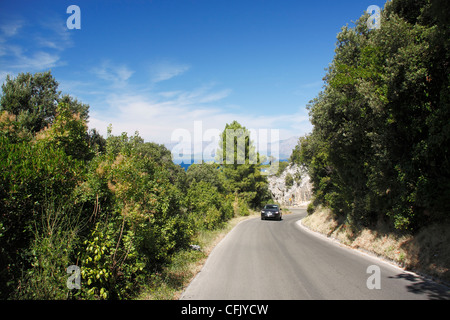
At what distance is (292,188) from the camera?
7794cm

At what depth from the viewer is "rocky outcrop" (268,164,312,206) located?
69.8 m

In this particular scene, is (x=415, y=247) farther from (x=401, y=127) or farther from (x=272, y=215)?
(x=272, y=215)

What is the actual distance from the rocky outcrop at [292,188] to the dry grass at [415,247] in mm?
51184

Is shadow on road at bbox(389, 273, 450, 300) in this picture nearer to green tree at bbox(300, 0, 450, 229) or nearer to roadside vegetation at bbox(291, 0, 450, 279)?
roadside vegetation at bbox(291, 0, 450, 279)

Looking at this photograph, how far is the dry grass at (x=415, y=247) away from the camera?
688 centimetres

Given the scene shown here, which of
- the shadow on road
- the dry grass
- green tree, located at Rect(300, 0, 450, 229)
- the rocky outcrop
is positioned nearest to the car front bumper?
green tree, located at Rect(300, 0, 450, 229)

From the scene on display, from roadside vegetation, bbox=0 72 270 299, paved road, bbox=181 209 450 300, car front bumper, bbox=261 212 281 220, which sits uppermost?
roadside vegetation, bbox=0 72 270 299

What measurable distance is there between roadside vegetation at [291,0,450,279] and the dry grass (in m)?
0.03

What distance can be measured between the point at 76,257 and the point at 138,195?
4.98 ft

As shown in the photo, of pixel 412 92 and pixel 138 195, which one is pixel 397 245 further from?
pixel 138 195

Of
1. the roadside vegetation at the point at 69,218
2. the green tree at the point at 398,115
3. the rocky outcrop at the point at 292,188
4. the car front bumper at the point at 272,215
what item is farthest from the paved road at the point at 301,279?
the rocky outcrop at the point at 292,188

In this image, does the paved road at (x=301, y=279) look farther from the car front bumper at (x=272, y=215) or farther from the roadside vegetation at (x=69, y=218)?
the car front bumper at (x=272, y=215)

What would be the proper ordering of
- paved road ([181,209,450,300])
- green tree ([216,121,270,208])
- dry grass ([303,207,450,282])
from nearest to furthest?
paved road ([181,209,450,300]), dry grass ([303,207,450,282]), green tree ([216,121,270,208])

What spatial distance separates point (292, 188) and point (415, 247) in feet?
235
